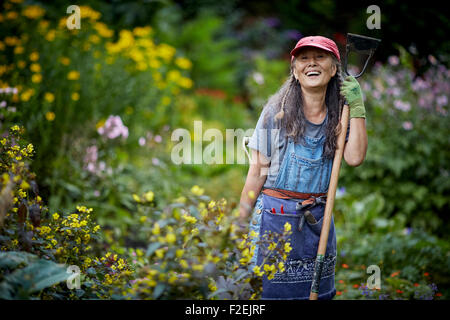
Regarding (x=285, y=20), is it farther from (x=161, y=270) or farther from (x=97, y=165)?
(x=161, y=270)

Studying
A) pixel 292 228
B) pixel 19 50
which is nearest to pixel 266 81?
pixel 19 50

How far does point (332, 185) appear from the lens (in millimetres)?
1797

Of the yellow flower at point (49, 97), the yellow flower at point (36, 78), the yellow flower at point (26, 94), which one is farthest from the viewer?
the yellow flower at point (36, 78)

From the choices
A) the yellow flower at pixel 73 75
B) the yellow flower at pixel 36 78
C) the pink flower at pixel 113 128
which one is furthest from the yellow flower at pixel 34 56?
the pink flower at pixel 113 128

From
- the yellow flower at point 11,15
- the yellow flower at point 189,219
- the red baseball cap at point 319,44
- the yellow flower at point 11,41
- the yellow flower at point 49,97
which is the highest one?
the yellow flower at point 11,15

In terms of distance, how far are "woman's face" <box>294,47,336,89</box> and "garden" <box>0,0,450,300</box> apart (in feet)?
1.39

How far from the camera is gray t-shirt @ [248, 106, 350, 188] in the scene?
1907mm

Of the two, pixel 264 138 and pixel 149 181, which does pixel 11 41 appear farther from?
pixel 264 138

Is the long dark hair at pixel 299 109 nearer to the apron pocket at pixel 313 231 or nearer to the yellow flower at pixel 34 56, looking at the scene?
the apron pocket at pixel 313 231

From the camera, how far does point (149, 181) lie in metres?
4.07

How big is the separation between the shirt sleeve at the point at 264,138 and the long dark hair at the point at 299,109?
42 millimetres

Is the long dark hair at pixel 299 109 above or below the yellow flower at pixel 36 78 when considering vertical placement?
below

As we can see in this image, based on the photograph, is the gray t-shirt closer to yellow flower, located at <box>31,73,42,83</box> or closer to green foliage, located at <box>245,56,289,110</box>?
yellow flower, located at <box>31,73,42,83</box>

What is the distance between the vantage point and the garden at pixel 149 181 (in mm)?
1557
